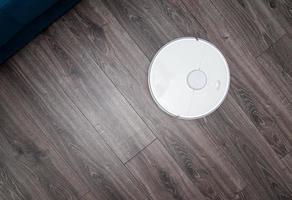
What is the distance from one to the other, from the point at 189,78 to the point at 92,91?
1.53 ft

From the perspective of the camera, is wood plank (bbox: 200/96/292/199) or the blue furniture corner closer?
the blue furniture corner

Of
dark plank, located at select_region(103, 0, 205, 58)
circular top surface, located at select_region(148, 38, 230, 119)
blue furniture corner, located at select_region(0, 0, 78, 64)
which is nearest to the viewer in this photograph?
blue furniture corner, located at select_region(0, 0, 78, 64)

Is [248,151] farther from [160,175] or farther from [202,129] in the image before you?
[160,175]

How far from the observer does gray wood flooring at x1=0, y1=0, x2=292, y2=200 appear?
177 centimetres

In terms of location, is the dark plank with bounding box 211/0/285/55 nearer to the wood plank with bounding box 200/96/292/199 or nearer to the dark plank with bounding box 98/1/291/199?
the dark plank with bounding box 98/1/291/199

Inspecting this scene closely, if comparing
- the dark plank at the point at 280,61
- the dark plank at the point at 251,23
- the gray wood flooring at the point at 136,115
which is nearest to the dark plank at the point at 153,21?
the gray wood flooring at the point at 136,115

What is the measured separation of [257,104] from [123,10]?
80cm

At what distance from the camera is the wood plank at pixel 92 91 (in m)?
1.79

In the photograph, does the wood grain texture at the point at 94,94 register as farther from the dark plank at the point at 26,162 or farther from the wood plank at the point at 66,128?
the dark plank at the point at 26,162

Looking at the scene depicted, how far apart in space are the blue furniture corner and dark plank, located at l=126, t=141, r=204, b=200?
75 centimetres

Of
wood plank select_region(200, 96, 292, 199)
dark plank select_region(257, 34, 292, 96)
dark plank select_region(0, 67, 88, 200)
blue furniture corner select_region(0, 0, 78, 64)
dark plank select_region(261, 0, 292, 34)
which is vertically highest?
blue furniture corner select_region(0, 0, 78, 64)

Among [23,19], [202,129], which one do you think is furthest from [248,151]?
[23,19]

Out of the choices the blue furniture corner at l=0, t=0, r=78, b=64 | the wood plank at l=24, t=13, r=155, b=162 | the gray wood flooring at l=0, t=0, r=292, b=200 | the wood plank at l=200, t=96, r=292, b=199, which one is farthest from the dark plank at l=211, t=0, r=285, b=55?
the blue furniture corner at l=0, t=0, r=78, b=64

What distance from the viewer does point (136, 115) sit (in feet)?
5.92
